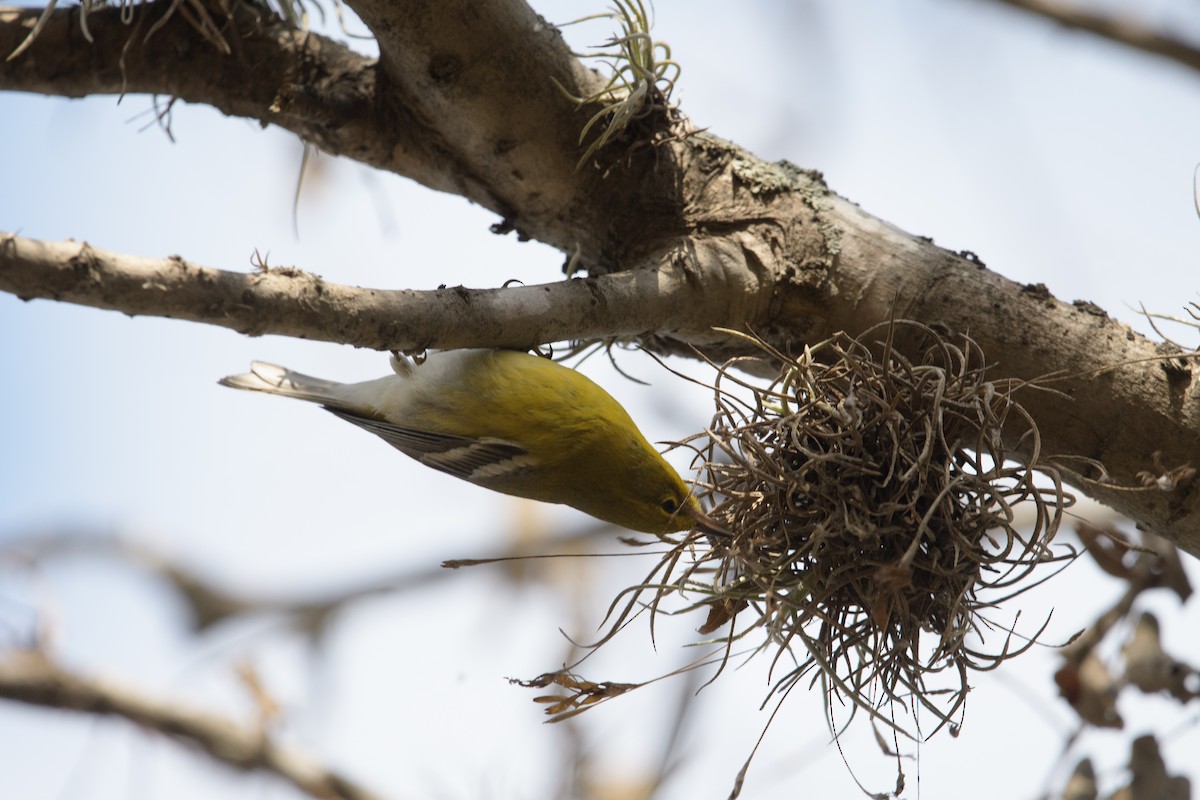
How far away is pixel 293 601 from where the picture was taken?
7547mm

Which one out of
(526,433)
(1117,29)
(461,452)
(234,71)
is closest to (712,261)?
(526,433)

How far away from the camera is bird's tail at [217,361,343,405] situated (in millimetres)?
3432

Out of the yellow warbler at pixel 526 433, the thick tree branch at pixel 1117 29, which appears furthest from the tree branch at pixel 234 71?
the thick tree branch at pixel 1117 29

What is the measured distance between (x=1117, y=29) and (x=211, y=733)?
19.8 feet

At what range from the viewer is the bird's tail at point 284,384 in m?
3.43

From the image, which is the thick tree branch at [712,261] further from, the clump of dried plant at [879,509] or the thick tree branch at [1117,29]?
the thick tree branch at [1117,29]

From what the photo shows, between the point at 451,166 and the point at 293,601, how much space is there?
5454mm

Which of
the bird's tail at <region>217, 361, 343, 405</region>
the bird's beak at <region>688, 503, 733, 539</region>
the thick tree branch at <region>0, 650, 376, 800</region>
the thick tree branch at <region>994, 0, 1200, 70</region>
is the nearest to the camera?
the bird's beak at <region>688, 503, 733, 539</region>

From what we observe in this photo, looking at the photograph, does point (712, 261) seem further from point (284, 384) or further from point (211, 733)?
point (211, 733)

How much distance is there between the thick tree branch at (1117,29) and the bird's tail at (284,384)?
345 centimetres

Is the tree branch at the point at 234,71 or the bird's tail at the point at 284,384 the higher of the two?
the tree branch at the point at 234,71

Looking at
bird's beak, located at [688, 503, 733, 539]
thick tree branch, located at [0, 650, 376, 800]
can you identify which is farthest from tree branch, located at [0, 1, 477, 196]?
thick tree branch, located at [0, 650, 376, 800]

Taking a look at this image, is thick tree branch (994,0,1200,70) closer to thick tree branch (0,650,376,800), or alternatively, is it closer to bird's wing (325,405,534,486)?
bird's wing (325,405,534,486)

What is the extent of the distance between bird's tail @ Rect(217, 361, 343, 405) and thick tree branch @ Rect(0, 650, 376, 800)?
3.10 meters
